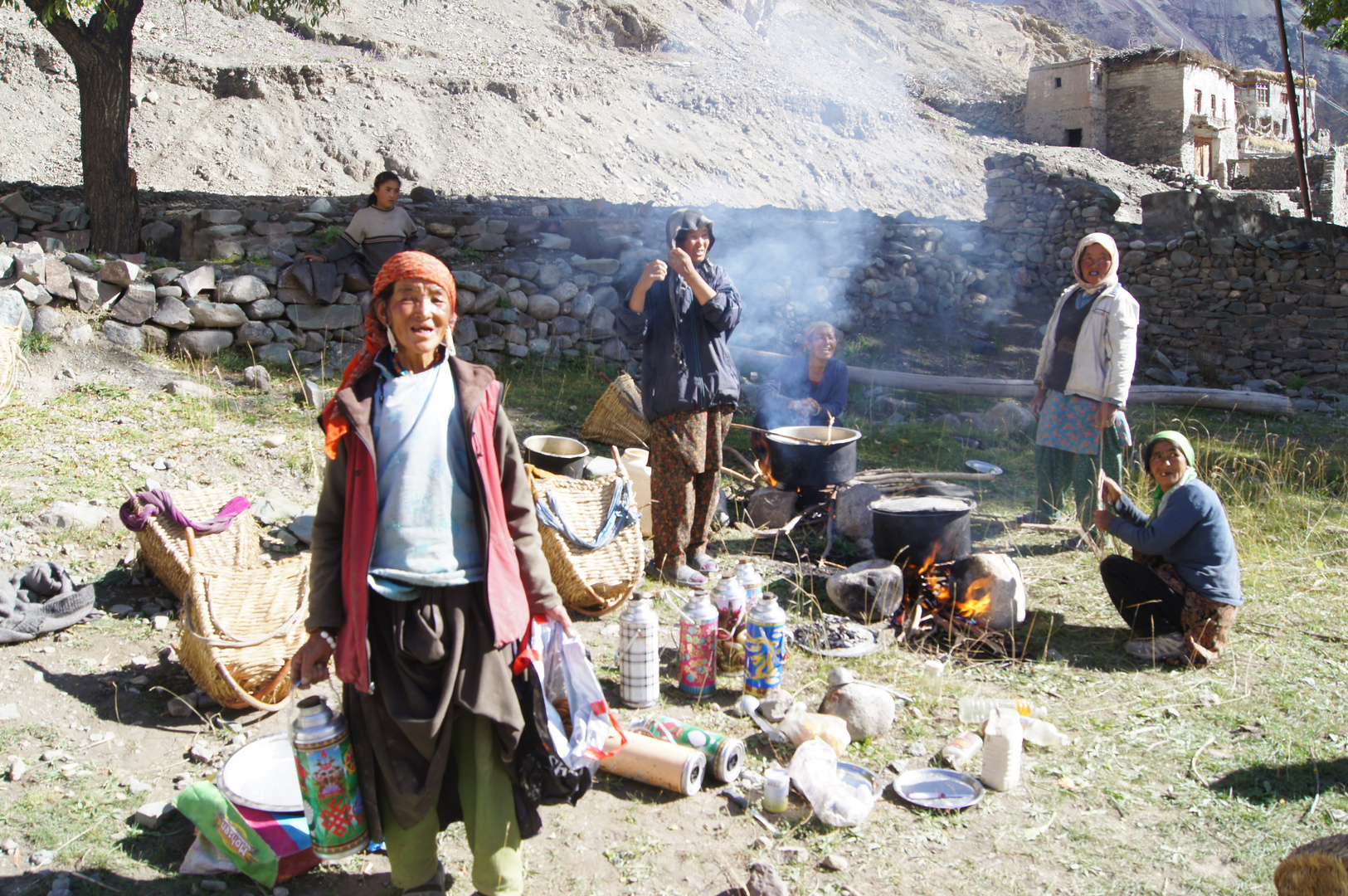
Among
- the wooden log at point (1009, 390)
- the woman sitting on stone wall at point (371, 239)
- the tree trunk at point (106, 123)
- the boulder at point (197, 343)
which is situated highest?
the tree trunk at point (106, 123)

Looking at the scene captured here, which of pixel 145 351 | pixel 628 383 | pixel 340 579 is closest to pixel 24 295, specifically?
pixel 145 351

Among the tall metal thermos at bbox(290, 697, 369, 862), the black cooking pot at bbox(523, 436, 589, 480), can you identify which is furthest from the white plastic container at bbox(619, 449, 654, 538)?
the tall metal thermos at bbox(290, 697, 369, 862)

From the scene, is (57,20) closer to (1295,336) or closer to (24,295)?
(24,295)

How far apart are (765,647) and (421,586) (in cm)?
181

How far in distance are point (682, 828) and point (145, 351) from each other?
636cm

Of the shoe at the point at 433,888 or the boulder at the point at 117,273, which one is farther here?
the boulder at the point at 117,273

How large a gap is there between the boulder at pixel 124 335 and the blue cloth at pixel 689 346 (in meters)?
4.75

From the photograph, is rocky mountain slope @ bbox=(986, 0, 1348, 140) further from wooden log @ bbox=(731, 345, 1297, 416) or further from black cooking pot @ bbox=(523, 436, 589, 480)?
black cooking pot @ bbox=(523, 436, 589, 480)

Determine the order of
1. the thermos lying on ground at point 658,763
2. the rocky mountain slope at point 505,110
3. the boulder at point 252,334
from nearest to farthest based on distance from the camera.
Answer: the thermos lying on ground at point 658,763 < the boulder at point 252,334 < the rocky mountain slope at point 505,110

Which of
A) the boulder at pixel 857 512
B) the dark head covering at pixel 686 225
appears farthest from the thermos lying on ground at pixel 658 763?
the boulder at pixel 857 512

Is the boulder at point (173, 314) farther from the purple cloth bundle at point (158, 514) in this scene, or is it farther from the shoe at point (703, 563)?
the shoe at point (703, 563)

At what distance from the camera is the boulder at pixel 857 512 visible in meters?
5.45

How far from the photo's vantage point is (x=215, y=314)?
7609 millimetres

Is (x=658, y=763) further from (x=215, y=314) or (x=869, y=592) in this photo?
(x=215, y=314)
